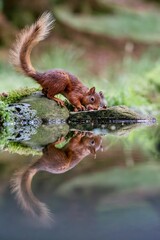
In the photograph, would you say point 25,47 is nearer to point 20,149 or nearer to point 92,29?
point 20,149

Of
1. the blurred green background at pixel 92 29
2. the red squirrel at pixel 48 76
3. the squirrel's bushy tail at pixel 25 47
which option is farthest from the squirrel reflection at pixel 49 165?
the blurred green background at pixel 92 29

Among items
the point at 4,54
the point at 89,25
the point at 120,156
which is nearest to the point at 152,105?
the point at 120,156

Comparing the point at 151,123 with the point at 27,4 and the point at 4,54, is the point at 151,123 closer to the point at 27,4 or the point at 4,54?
the point at 4,54

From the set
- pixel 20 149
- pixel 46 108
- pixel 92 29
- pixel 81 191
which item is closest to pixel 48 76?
pixel 46 108

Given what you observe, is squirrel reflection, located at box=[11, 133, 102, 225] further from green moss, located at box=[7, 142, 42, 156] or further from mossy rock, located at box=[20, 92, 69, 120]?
mossy rock, located at box=[20, 92, 69, 120]

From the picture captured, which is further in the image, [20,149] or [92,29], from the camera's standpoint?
[92,29]

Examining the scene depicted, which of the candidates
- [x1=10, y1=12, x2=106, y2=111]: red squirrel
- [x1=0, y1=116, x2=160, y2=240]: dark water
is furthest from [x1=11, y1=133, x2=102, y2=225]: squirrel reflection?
[x1=10, y1=12, x2=106, y2=111]: red squirrel

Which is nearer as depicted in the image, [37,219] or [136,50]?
[37,219]
